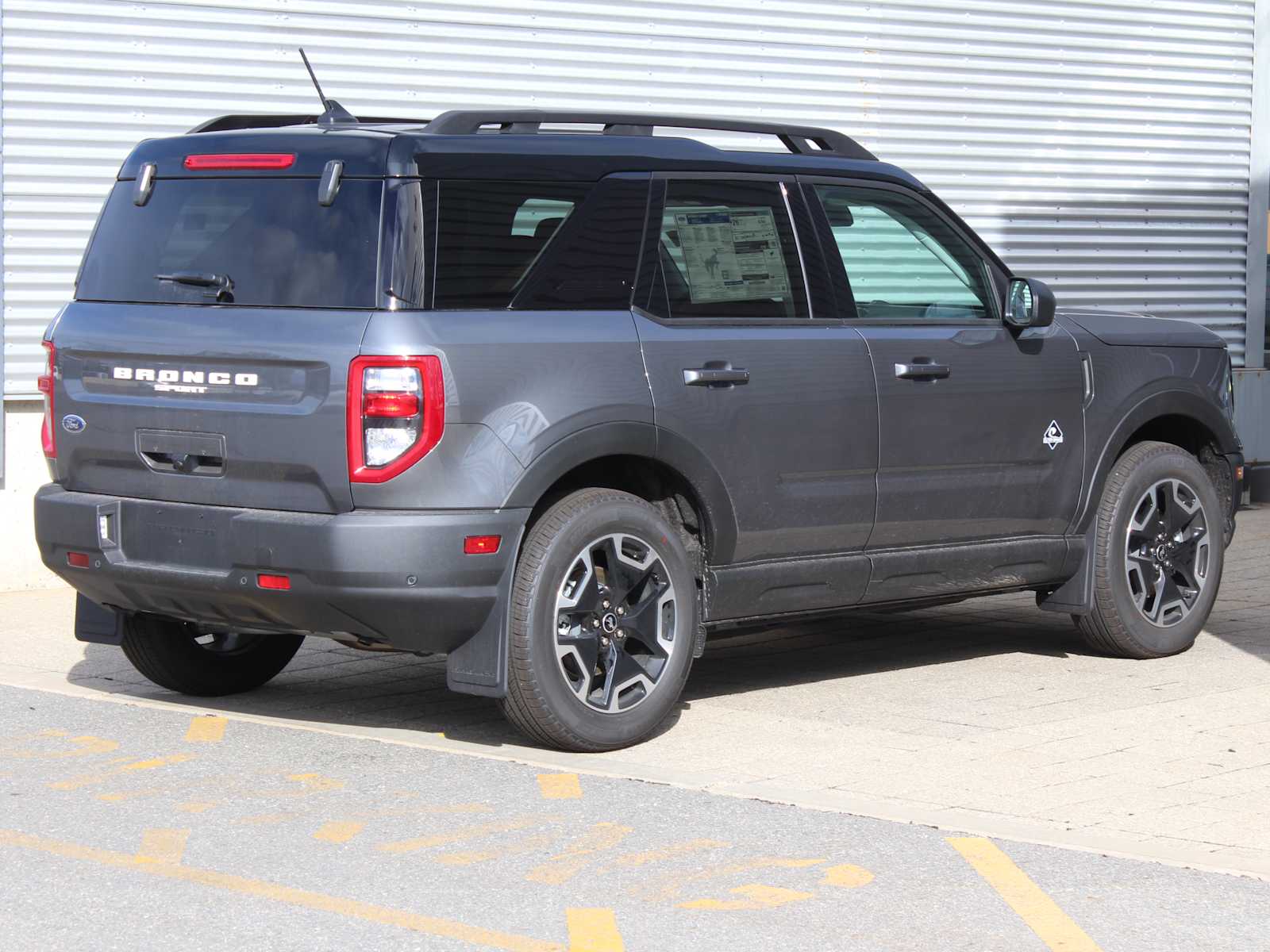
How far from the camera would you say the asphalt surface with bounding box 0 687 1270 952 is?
475cm

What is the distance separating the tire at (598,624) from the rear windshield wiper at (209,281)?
1.24 m

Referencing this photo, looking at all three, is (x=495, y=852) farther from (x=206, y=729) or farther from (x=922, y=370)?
(x=922, y=370)

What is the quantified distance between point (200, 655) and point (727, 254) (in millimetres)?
2484

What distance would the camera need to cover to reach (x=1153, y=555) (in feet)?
27.9

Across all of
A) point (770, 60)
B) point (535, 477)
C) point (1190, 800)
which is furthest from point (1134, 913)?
point (770, 60)

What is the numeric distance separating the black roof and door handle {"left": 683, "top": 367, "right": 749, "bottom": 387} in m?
0.71

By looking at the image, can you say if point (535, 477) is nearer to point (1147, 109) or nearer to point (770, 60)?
point (770, 60)

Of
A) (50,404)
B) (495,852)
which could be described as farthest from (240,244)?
(495,852)

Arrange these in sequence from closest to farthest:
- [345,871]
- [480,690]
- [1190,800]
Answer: [345,871], [1190,800], [480,690]

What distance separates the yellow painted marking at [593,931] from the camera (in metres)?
4.65

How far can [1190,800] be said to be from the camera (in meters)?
6.07

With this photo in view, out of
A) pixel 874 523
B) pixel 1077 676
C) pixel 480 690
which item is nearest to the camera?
pixel 480 690

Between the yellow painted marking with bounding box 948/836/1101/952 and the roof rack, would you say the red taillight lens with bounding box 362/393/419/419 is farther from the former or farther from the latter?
the yellow painted marking with bounding box 948/836/1101/952

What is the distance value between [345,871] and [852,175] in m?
3.54
